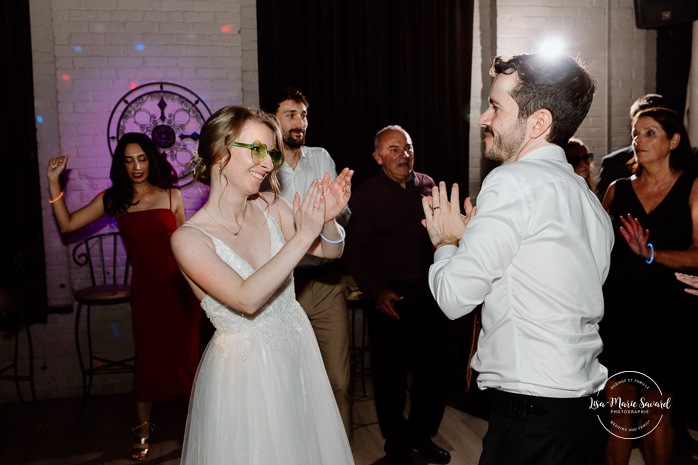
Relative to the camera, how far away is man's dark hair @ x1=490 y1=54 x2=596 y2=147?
1638 mm

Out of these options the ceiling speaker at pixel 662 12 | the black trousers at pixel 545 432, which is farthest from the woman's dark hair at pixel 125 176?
the ceiling speaker at pixel 662 12

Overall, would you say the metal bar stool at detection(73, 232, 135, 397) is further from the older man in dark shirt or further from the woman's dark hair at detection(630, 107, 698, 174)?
the woman's dark hair at detection(630, 107, 698, 174)

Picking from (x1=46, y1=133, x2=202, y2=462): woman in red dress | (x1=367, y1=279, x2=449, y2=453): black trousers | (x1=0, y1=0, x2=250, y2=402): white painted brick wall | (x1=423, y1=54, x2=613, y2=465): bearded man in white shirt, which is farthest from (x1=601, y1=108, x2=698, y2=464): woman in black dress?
(x1=0, y1=0, x2=250, y2=402): white painted brick wall

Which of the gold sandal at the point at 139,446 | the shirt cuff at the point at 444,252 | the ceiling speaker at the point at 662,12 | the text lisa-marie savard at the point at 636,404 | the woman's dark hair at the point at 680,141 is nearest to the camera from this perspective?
the shirt cuff at the point at 444,252

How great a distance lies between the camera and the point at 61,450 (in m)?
3.81

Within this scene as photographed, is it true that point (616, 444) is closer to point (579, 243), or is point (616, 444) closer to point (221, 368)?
point (579, 243)

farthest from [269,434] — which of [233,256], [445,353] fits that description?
[445,353]

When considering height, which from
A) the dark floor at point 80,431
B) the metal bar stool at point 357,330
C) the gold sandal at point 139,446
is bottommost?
the dark floor at point 80,431

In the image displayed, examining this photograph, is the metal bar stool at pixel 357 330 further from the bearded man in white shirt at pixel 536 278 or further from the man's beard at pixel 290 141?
the bearded man in white shirt at pixel 536 278

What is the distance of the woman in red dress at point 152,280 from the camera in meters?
3.93

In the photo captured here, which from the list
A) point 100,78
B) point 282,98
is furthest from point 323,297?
point 100,78

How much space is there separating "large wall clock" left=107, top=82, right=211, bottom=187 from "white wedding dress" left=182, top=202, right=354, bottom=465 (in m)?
2.90

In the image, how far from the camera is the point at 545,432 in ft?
5.22

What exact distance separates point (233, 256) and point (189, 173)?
9.94 ft
